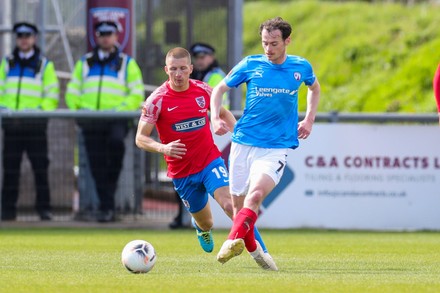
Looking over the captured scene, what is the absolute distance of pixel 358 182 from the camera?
688 inches

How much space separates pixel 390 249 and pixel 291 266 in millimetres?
2682

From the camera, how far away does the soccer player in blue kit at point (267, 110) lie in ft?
38.5

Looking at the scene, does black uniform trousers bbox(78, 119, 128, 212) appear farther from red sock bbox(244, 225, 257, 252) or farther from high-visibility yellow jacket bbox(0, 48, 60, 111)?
red sock bbox(244, 225, 257, 252)

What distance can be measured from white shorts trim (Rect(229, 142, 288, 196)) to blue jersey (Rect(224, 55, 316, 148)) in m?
0.07

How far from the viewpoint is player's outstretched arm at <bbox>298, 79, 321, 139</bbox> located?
11.8 m

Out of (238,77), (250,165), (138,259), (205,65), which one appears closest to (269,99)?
(238,77)

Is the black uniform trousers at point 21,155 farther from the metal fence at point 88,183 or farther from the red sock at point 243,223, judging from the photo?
the red sock at point 243,223

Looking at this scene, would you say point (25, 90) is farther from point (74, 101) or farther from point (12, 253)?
point (12, 253)

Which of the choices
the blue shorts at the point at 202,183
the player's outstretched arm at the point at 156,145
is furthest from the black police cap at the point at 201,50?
the player's outstretched arm at the point at 156,145

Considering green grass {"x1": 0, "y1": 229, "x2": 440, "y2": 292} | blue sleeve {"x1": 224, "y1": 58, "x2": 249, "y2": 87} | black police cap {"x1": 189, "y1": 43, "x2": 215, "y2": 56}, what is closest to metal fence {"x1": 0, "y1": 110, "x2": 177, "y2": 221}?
green grass {"x1": 0, "y1": 229, "x2": 440, "y2": 292}

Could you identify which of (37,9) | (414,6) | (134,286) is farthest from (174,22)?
(414,6)

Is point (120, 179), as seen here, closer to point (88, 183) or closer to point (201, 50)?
point (88, 183)

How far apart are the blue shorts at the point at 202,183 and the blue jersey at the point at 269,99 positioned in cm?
80

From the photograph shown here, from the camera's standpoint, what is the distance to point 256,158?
466 inches
